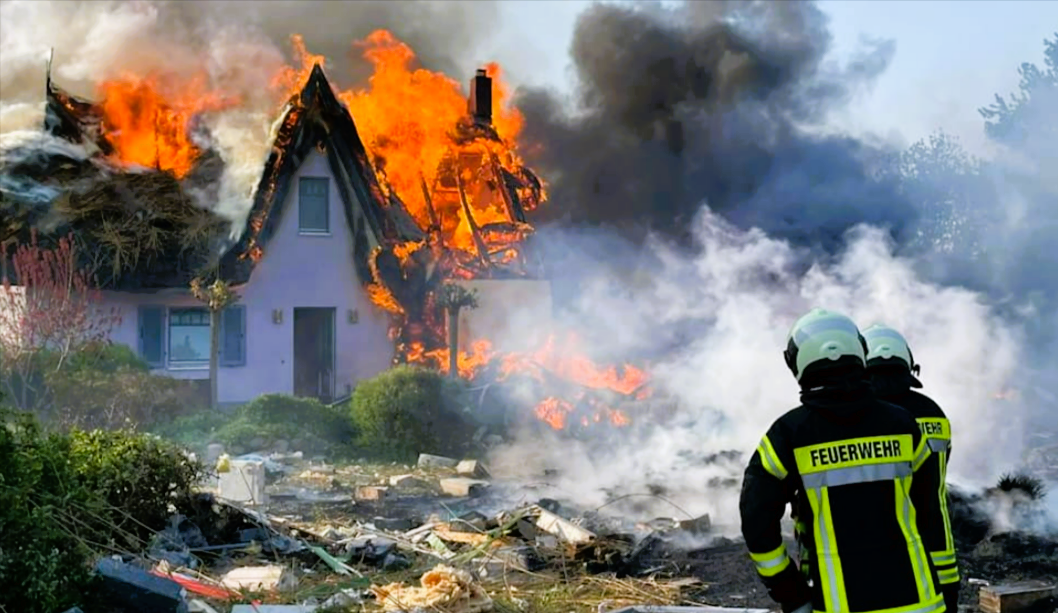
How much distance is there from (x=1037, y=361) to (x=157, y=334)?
54.6 ft

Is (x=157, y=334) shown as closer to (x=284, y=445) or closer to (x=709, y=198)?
(x=284, y=445)

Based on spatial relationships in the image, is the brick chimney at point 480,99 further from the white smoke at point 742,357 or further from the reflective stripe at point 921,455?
Answer: the reflective stripe at point 921,455

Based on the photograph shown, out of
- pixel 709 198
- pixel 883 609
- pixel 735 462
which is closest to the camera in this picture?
pixel 883 609

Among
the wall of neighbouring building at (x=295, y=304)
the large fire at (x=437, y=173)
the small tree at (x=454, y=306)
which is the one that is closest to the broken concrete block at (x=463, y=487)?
the large fire at (x=437, y=173)

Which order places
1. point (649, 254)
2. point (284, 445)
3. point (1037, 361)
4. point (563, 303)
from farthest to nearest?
point (649, 254), point (563, 303), point (1037, 361), point (284, 445)

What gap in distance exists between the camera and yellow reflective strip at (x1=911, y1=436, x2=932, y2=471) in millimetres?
3730

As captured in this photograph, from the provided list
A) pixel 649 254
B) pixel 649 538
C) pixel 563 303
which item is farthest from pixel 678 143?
pixel 649 538

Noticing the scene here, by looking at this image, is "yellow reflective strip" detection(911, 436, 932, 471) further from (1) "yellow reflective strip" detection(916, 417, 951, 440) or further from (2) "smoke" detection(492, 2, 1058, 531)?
(2) "smoke" detection(492, 2, 1058, 531)

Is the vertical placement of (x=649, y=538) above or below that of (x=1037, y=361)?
below

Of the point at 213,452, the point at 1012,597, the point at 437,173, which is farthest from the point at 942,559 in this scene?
the point at 437,173

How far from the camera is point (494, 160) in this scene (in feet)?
76.5

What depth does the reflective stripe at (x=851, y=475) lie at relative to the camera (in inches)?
141

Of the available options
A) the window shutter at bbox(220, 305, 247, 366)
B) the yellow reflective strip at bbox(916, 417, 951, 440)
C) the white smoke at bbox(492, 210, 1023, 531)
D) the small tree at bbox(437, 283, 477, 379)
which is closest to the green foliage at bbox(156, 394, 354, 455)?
the white smoke at bbox(492, 210, 1023, 531)

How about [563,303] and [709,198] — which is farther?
[709,198]
